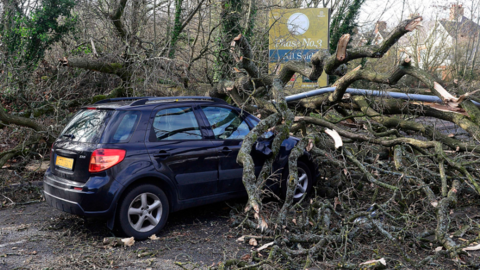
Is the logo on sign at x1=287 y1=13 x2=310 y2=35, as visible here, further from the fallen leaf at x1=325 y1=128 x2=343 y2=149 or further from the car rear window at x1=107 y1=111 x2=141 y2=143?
the car rear window at x1=107 y1=111 x2=141 y2=143

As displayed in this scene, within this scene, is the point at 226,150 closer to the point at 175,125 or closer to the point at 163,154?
the point at 175,125

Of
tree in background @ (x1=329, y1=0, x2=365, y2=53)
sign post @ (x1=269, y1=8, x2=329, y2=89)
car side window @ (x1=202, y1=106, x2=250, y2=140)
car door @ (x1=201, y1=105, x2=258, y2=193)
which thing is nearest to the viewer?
car door @ (x1=201, y1=105, x2=258, y2=193)

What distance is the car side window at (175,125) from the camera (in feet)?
16.5

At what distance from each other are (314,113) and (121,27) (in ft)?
18.8

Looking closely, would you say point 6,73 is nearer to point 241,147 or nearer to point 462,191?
point 241,147

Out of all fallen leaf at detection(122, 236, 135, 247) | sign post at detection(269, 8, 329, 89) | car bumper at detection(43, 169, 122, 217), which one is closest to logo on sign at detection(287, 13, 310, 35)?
sign post at detection(269, 8, 329, 89)

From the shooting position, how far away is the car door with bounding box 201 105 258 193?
17.9ft

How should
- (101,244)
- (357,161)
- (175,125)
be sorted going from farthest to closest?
(357,161), (175,125), (101,244)

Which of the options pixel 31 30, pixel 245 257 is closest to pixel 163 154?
pixel 245 257

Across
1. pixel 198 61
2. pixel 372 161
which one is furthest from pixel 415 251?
pixel 198 61

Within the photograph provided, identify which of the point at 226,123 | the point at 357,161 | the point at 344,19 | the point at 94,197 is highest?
the point at 344,19

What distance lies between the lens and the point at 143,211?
15.6 feet

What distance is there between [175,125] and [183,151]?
37cm

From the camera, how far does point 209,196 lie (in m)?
5.34
